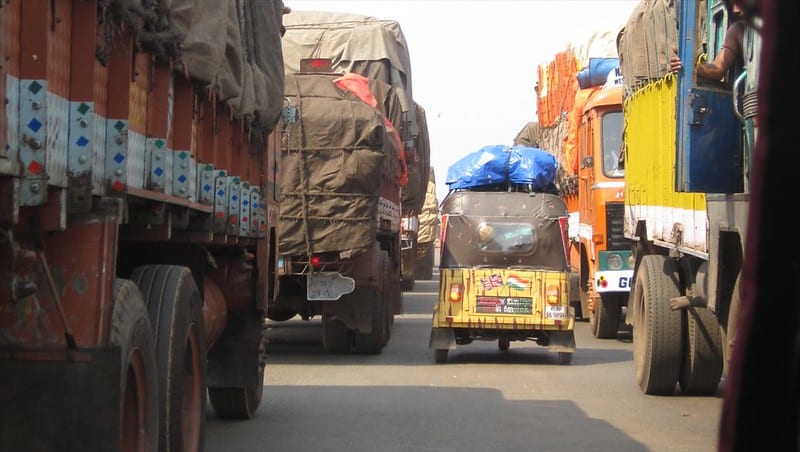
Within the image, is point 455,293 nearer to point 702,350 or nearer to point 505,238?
point 505,238

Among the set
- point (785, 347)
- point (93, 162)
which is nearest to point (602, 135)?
point (93, 162)

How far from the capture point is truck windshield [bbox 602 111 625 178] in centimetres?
1764

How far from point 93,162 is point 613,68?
51.5ft

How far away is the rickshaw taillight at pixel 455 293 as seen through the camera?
47.6ft

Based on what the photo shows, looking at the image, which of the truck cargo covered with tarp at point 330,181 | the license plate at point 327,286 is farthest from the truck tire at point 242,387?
the truck cargo covered with tarp at point 330,181

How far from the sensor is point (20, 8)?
388 cm

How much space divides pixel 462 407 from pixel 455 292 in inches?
163

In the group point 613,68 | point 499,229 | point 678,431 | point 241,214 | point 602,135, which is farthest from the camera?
point 613,68

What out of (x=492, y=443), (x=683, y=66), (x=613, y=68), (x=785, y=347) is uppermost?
(x=613, y=68)

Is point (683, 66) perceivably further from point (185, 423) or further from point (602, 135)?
point (602, 135)

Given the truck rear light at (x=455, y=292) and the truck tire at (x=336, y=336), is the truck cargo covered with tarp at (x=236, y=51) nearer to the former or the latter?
the truck rear light at (x=455, y=292)

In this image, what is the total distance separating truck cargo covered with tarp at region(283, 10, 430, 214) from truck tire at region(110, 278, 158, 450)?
16.0 metres

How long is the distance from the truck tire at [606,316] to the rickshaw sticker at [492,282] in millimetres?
3611

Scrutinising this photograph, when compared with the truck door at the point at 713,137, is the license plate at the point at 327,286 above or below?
below
